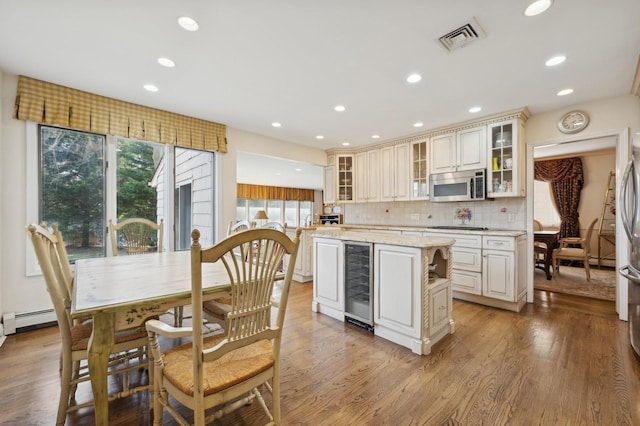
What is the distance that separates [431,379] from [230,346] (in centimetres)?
149

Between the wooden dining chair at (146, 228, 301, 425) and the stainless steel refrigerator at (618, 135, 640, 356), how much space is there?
107 inches

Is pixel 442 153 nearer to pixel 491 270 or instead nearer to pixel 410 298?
pixel 491 270

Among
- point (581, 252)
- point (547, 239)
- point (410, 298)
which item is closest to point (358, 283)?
point (410, 298)

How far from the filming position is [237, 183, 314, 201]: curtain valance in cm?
1014

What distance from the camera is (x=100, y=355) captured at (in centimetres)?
123

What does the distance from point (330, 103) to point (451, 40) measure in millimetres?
1497

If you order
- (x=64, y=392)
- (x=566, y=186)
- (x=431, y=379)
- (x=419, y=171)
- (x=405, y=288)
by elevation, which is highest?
(x=419, y=171)

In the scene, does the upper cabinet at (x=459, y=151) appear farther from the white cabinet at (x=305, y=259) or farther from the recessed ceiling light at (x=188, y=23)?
the recessed ceiling light at (x=188, y=23)

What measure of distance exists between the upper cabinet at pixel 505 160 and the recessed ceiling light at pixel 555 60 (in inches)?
47.4

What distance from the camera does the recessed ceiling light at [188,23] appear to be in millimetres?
1854

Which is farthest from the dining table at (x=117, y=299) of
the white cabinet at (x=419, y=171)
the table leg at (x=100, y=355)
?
the white cabinet at (x=419, y=171)

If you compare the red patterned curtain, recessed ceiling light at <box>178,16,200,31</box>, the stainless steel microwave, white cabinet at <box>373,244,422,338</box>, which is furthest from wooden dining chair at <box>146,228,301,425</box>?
the red patterned curtain

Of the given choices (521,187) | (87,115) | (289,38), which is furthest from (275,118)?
(521,187)

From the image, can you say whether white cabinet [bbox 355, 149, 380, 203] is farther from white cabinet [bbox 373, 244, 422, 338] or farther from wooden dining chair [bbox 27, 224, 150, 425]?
wooden dining chair [bbox 27, 224, 150, 425]
